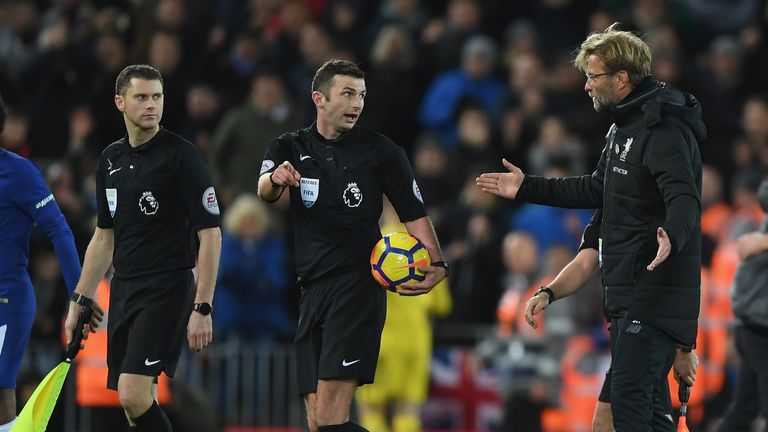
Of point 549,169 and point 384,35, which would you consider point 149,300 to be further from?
point 384,35

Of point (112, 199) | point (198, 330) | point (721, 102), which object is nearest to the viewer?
point (198, 330)

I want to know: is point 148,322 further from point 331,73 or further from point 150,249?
point 331,73

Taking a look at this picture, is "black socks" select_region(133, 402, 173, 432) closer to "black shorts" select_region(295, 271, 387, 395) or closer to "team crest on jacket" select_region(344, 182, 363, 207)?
"black shorts" select_region(295, 271, 387, 395)

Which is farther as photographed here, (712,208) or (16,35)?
(16,35)

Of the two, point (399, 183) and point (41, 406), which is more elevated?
point (399, 183)

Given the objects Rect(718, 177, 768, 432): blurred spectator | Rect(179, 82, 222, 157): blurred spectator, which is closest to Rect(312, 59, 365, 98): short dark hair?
Rect(718, 177, 768, 432): blurred spectator

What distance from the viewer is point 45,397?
8625mm

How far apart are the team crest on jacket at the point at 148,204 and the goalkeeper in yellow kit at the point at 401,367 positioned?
204 inches

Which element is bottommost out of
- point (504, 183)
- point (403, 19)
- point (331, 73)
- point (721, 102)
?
point (504, 183)

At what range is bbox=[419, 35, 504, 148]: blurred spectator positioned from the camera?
15.9m

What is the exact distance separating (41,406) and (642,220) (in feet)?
12.2

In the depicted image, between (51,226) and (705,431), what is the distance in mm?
6651

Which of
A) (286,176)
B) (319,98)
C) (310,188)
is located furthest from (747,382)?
(286,176)

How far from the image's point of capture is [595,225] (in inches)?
330
